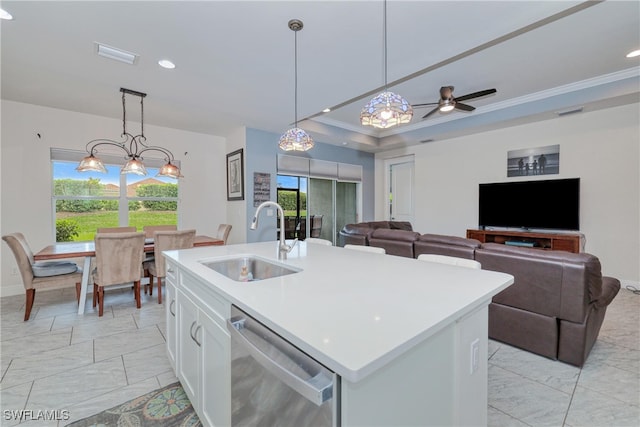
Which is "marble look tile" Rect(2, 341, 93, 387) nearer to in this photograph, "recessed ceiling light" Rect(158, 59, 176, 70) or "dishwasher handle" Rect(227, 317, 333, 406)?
"dishwasher handle" Rect(227, 317, 333, 406)

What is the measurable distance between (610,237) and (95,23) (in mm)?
6507

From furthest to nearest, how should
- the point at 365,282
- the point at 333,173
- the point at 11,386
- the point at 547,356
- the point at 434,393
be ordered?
the point at 333,173
the point at 547,356
the point at 11,386
the point at 365,282
the point at 434,393

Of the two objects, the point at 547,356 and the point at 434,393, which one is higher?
the point at 434,393

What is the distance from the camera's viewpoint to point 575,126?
4.14m

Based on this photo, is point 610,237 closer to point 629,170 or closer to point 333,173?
point 629,170

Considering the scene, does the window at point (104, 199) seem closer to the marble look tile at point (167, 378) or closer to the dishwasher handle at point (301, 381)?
the marble look tile at point (167, 378)

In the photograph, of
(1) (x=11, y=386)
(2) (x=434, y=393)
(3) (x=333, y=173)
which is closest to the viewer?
(2) (x=434, y=393)

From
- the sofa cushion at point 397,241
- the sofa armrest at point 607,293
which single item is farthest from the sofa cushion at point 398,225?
the sofa armrest at point 607,293

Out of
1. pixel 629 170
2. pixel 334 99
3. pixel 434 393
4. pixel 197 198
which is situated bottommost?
pixel 434 393

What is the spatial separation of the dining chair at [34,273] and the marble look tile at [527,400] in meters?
4.24

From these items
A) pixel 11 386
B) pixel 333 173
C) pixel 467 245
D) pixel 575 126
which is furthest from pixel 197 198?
pixel 575 126

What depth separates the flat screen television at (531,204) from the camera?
4094 millimetres

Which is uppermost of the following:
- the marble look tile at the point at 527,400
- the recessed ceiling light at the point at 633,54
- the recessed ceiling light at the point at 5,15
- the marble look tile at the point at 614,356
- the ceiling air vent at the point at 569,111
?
the recessed ceiling light at the point at 633,54

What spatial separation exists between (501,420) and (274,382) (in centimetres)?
154
